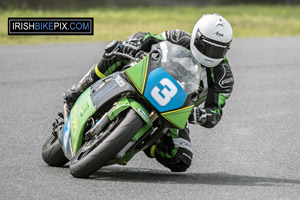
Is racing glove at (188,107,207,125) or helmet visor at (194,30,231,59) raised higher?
helmet visor at (194,30,231,59)

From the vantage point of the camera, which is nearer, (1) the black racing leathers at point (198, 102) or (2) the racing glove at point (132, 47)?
(1) the black racing leathers at point (198, 102)

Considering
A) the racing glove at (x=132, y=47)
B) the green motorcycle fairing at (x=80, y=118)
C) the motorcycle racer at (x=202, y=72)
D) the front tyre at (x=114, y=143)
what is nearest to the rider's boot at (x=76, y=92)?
the motorcycle racer at (x=202, y=72)

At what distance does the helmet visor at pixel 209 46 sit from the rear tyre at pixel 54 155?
150 centimetres

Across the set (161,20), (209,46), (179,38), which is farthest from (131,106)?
(161,20)

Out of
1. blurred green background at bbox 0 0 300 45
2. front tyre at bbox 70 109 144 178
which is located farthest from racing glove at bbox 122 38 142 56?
blurred green background at bbox 0 0 300 45

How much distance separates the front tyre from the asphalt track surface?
183mm

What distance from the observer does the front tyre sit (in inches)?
207

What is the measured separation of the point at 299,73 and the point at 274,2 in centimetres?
1628

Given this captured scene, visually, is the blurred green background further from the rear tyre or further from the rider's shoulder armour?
the rider's shoulder armour

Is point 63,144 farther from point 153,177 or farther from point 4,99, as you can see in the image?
point 4,99

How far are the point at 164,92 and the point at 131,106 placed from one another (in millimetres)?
267

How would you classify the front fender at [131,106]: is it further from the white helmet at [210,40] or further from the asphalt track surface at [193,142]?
the white helmet at [210,40]

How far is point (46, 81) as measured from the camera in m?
11.3

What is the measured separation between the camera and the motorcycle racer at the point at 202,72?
5668 millimetres
